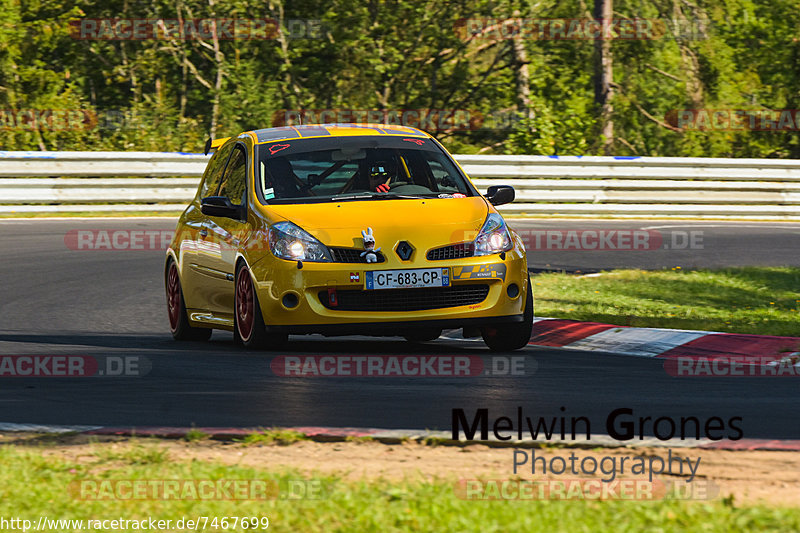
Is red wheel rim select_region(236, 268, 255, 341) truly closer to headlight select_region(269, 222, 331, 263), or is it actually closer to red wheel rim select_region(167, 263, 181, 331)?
headlight select_region(269, 222, 331, 263)

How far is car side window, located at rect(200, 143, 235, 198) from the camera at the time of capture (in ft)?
33.8

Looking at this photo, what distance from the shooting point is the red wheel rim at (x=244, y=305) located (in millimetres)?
8617

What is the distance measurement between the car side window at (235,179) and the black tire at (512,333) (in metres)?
2.10

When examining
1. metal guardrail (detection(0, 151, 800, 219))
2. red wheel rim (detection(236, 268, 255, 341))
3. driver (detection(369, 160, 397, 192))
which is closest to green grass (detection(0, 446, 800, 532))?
red wheel rim (detection(236, 268, 255, 341))

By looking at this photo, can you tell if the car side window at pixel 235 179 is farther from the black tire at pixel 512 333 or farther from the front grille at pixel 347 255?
the black tire at pixel 512 333

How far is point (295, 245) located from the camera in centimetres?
832

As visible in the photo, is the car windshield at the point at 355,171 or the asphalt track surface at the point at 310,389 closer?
the asphalt track surface at the point at 310,389

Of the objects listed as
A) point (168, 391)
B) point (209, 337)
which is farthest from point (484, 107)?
point (168, 391)

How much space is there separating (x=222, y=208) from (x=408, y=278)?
5.57 ft

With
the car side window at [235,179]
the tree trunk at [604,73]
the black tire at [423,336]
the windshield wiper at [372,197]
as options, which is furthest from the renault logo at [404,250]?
the tree trunk at [604,73]

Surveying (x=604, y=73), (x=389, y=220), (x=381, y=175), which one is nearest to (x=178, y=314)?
(x=381, y=175)

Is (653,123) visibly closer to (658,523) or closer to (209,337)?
(209,337)

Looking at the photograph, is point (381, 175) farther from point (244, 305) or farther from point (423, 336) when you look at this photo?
point (244, 305)

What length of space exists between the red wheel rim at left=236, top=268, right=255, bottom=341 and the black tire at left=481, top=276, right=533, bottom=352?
165 centimetres
